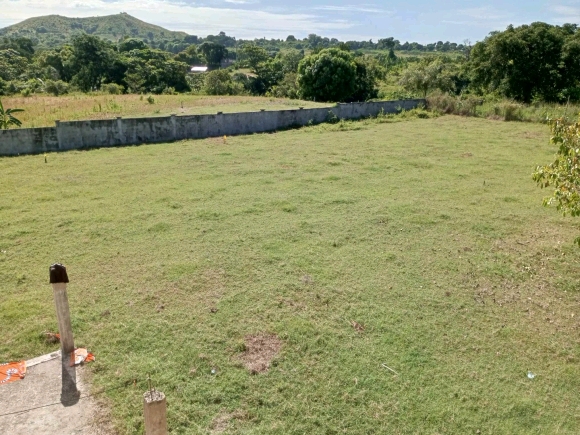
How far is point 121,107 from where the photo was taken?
18.4 metres

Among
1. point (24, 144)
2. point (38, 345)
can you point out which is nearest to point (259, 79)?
point (24, 144)

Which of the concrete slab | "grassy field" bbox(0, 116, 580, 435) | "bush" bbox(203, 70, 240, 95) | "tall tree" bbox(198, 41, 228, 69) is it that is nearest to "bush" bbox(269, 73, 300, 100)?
"bush" bbox(203, 70, 240, 95)

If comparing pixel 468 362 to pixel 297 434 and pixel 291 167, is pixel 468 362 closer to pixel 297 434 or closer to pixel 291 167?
pixel 297 434

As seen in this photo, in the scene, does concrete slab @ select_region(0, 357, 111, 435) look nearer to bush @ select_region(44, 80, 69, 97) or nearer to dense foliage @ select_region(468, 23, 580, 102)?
bush @ select_region(44, 80, 69, 97)

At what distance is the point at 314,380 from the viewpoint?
13.1ft

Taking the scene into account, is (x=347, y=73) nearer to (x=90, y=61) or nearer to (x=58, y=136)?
(x=58, y=136)

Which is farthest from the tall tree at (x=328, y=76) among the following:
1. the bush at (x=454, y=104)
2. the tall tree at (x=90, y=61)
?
the tall tree at (x=90, y=61)

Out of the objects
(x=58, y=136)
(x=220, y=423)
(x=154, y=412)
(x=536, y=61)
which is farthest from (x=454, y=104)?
(x=154, y=412)

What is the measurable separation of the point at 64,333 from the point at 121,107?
16.2 metres

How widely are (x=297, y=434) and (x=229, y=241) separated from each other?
381 centimetres

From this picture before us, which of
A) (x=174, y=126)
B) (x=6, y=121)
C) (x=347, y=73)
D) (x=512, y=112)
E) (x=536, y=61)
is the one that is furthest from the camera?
(x=347, y=73)

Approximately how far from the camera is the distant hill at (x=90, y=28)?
6083 inches

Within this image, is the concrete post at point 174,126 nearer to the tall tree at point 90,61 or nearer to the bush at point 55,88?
the bush at point 55,88

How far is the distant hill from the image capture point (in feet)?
507
